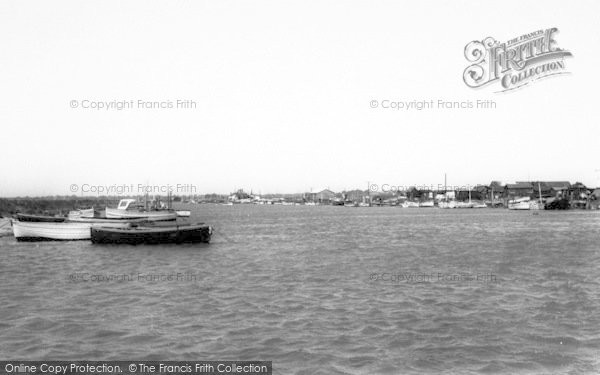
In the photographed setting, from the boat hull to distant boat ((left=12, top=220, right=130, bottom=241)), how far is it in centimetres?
963

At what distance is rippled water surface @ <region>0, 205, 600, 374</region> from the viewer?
12141 millimetres

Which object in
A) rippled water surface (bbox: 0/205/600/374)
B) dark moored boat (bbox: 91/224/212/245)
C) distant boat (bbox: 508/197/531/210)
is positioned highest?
distant boat (bbox: 508/197/531/210)

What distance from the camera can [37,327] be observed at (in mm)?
14688

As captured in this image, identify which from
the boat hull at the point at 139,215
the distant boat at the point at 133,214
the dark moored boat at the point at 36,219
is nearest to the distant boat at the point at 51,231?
the dark moored boat at the point at 36,219

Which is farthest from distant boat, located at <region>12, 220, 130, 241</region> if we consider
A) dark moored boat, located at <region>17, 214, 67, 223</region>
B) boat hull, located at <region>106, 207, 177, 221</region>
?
boat hull, located at <region>106, 207, 177, 221</region>

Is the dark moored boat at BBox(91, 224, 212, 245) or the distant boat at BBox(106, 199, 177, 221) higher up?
the distant boat at BBox(106, 199, 177, 221)

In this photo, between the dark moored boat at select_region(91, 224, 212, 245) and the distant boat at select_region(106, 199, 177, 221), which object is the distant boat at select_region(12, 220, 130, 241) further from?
the distant boat at select_region(106, 199, 177, 221)

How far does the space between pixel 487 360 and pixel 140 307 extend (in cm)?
1098

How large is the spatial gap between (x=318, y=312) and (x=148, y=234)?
25.5 metres

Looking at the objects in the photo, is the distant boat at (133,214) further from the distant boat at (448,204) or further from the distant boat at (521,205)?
the distant boat at (448,204)

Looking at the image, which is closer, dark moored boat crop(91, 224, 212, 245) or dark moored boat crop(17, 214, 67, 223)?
dark moored boat crop(91, 224, 212, 245)

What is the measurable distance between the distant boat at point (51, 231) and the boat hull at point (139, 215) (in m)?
9.63

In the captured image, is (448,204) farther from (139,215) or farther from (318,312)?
(318,312)

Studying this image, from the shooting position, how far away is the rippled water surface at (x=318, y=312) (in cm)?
1214
